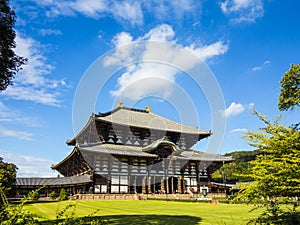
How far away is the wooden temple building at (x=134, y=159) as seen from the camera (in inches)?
1227

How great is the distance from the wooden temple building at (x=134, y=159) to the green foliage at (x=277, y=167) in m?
24.3

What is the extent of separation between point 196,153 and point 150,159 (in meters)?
9.70

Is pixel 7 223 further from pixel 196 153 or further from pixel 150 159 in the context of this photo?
pixel 196 153

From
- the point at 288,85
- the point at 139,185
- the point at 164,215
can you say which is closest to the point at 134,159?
the point at 139,185

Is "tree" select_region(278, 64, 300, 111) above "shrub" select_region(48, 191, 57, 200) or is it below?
above

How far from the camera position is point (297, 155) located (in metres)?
6.70

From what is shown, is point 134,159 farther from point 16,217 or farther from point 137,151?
point 16,217

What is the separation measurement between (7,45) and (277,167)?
37.6ft

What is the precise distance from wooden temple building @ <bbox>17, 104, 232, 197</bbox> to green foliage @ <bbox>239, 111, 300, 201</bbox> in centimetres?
2433

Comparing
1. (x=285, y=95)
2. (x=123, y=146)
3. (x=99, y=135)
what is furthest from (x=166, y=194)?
(x=285, y=95)

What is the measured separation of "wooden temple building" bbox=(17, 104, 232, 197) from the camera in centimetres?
3117

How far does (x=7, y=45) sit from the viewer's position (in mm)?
11281

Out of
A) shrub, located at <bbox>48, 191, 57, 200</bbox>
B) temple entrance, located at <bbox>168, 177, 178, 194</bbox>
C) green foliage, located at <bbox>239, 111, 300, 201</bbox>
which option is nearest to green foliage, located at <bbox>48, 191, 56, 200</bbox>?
shrub, located at <bbox>48, 191, 57, 200</bbox>

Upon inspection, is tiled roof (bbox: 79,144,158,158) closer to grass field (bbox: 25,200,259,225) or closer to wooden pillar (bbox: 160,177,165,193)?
wooden pillar (bbox: 160,177,165,193)
